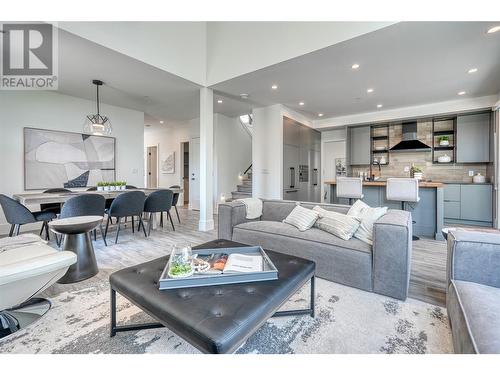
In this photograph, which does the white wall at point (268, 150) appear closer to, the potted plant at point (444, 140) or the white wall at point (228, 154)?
the white wall at point (228, 154)

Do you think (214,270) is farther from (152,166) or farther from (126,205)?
(152,166)

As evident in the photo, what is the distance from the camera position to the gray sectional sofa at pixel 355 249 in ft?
6.24

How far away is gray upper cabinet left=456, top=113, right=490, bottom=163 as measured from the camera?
195 inches

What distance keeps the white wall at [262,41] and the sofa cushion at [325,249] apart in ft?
7.87

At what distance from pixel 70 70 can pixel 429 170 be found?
770 centimetres

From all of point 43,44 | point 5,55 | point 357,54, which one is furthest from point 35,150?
point 357,54

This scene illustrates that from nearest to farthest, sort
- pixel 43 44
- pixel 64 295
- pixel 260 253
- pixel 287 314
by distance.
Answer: pixel 287 314
pixel 260 253
pixel 64 295
pixel 43 44

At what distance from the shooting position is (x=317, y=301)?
1.91 meters

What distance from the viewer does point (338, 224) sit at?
7.88 feet

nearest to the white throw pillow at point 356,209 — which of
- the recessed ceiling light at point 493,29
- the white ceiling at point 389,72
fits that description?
the white ceiling at point 389,72

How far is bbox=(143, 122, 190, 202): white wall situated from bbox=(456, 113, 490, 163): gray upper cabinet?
285 inches

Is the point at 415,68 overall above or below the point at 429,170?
above

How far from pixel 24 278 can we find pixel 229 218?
190 cm

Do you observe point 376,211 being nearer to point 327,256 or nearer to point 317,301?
point 327,256
